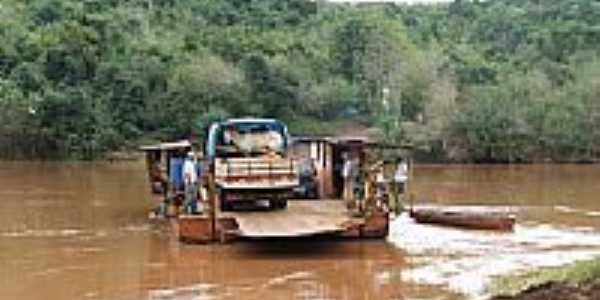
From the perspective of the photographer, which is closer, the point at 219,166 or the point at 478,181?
the point at 219,166

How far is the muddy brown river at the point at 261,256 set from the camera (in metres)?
14.6

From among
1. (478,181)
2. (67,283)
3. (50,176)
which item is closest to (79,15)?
(50,176)

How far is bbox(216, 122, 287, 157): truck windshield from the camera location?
21.1 metres

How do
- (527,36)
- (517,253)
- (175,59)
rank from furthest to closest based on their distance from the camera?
(527,36) < (175,59) < (517,253)

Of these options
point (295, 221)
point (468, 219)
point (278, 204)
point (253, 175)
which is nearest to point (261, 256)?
point (295, 221)


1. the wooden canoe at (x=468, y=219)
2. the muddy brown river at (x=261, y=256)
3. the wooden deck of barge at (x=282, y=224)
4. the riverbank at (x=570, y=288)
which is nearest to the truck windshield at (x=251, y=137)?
the wooden deck of barge at (x=282, y=224)

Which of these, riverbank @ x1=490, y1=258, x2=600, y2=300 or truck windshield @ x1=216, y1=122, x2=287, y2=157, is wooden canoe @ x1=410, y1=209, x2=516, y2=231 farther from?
riverbank @ x1=490, y1=258, x2=600, y2=300

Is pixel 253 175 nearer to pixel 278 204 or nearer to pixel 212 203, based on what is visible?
pixel 212 203

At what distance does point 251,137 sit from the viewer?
21453 millimetres

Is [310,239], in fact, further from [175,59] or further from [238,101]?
[175,59]

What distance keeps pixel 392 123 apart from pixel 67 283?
121 ft

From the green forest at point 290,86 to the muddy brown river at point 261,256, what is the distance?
18.8 meters

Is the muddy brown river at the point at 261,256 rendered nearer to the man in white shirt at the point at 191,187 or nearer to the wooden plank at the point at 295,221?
the wooden plank at the point at 295,221

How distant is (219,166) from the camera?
63.3 ft
